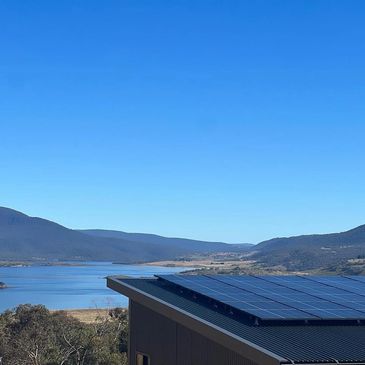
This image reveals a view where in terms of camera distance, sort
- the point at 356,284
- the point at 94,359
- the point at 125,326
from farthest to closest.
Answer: the point at 125,326 < the point at 94,359 < the point at 356,284

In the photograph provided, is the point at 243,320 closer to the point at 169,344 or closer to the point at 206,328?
the point at 206,328

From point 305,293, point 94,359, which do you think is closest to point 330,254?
point 94,359

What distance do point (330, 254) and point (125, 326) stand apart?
151729 mm

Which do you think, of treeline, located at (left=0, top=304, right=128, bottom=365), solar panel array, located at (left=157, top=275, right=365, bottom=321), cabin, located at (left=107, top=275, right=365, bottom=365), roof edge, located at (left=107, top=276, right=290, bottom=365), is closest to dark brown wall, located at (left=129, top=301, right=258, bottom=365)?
cabin, located at (left=107, top=275, right=365, bottom=365)

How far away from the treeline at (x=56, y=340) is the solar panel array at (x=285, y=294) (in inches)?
467

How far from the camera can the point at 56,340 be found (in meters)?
34.7

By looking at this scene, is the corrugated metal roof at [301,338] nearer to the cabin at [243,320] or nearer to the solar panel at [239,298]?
the cabin at [243,320]

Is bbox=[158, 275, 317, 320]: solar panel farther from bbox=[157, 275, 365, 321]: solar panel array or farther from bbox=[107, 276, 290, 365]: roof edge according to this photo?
bbox=[107, 276, 290, 365]: roof edge

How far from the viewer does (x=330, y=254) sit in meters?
183

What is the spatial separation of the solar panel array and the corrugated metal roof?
0.27 meters

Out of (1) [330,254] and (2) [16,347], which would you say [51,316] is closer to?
(2) [16,347]

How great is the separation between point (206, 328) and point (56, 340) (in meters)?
23.0

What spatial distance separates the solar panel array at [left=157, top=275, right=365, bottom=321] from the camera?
46.8 ft

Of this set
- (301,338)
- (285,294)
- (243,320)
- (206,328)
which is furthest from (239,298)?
(301,338)
